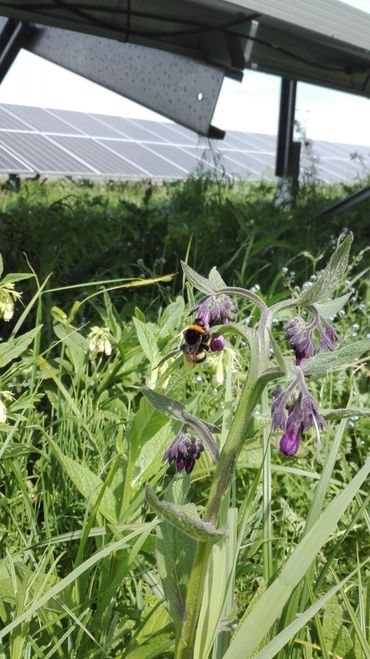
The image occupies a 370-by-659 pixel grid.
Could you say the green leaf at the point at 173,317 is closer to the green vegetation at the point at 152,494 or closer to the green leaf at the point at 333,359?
the green vegetation at the point at 152,494

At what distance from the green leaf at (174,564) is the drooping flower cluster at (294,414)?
292mm

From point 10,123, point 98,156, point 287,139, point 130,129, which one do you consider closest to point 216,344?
point 287,139

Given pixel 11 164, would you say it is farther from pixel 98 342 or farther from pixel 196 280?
pixel 196 280

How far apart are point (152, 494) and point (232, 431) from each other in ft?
0.45

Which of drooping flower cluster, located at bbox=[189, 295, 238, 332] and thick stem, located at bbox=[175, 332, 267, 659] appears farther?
drooping flower cluster, located at bbox=[189, 295, 238, 332]

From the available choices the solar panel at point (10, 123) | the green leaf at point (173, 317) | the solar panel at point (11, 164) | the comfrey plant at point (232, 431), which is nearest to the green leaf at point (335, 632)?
the comfrey plant at point (232, 431)

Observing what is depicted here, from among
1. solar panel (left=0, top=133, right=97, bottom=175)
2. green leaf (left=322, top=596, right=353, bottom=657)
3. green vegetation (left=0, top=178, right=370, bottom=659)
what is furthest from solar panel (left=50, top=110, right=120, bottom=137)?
green leaf (left=322, top=596, right=353, bottom=657)

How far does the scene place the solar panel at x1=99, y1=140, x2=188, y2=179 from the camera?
28.2 feet

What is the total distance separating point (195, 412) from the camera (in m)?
1.93

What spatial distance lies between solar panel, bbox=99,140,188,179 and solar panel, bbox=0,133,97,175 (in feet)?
2.86

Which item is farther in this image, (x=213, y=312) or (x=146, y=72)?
(x=146, y=72)

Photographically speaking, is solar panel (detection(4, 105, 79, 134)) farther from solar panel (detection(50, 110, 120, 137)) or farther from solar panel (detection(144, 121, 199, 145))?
solar panel (detection(144, 121, 199, 145))

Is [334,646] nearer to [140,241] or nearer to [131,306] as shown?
[131,306]

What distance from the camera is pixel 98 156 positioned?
8500 millimetres
